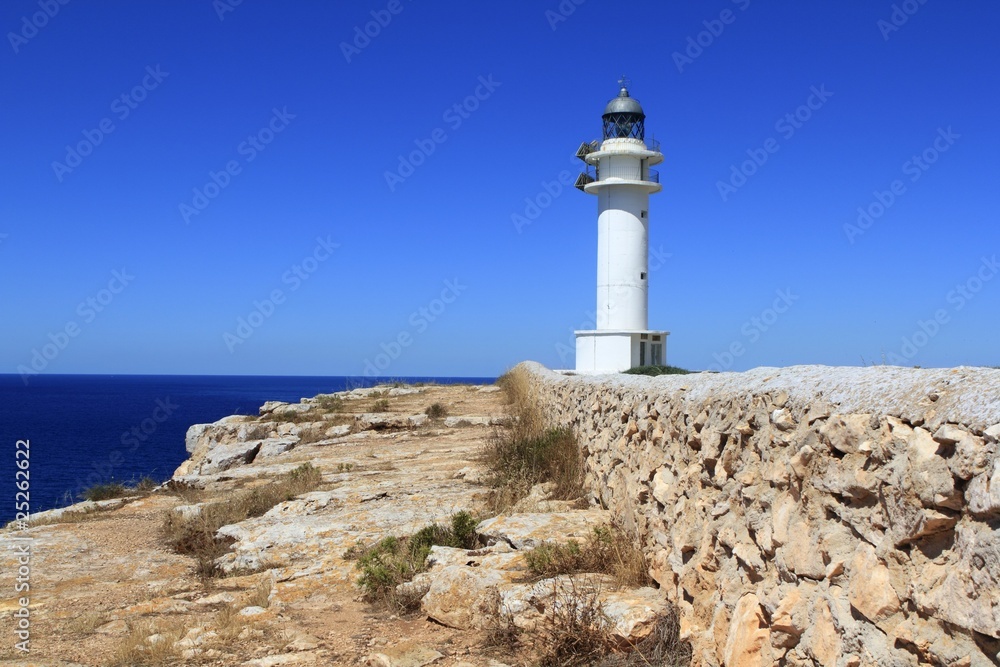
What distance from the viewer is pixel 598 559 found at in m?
5.39

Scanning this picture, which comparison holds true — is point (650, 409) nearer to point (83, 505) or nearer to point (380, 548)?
point (380, 548)

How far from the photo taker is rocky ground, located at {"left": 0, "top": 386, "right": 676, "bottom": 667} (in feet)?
16.1

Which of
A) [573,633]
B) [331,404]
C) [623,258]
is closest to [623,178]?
[623,258]

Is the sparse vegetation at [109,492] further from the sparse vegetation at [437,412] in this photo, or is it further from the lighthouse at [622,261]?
the lighthouse at [622,261]

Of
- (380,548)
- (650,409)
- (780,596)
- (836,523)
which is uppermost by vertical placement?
(650,409)

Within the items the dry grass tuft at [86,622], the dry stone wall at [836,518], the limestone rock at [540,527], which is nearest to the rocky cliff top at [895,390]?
the dry stone wall at [836,518]

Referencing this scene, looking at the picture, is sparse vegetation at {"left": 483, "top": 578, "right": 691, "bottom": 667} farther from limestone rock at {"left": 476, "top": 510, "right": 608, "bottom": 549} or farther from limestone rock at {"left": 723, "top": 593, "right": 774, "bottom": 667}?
limestone rock at {"left": 476, "top": 510, "right": 608, "bottom": 549}

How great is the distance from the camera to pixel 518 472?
344 inches

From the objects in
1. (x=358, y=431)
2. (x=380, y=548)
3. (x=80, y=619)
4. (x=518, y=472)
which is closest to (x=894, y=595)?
(x=380, y=548)

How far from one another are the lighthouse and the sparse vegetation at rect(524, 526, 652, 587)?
79.2ft

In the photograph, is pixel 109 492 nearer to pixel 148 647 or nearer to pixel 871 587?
pixel 148 647

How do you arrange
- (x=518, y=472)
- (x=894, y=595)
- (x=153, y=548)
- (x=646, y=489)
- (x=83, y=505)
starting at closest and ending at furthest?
(x=894, y=595) < (x=646, y=489) < (x=153, y=548) < (x=518, y=472) < (x=83, y=505)

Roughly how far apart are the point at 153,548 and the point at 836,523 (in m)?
7.10

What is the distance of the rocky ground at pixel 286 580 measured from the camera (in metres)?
4.90
